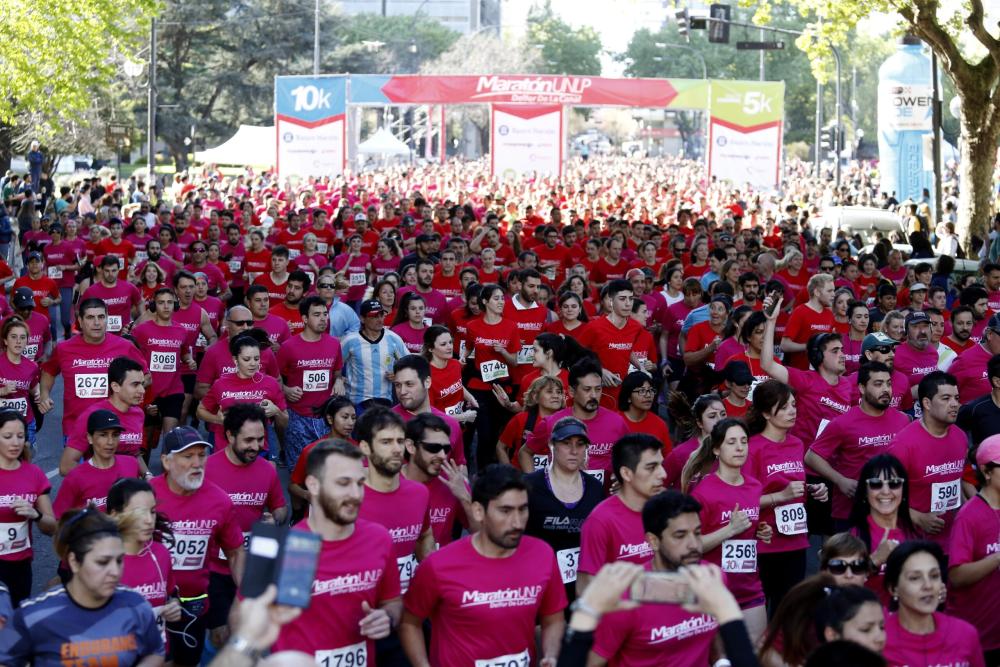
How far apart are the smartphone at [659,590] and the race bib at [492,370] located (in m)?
7.16

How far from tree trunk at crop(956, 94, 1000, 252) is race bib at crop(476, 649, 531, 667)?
19838 mm

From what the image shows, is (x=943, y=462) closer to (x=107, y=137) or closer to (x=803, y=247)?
(x=803, y=247)

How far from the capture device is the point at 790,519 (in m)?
7.84

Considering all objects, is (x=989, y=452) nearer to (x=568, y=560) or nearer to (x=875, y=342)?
(x=568, y=560)

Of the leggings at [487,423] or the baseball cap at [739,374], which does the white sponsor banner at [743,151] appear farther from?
the baseball cap at [739,374]

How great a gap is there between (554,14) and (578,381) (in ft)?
414

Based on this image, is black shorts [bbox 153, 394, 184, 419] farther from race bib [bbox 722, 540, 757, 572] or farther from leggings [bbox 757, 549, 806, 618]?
race bib [bbox 722, 540, 757, 572]

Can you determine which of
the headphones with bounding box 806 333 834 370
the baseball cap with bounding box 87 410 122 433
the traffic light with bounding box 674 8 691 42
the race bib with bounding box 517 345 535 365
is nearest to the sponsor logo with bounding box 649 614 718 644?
the baseball cap with bounding box 87 410 122 433

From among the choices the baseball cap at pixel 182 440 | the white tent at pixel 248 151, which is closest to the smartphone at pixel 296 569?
the baseball cap at pixel 182 440

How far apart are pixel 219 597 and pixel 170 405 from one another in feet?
15.6

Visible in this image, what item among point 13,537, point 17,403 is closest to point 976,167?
point 17,403

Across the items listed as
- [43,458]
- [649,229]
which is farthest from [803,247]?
[43,458]

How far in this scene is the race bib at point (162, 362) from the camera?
38.8 feet

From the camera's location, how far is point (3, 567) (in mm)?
7578
